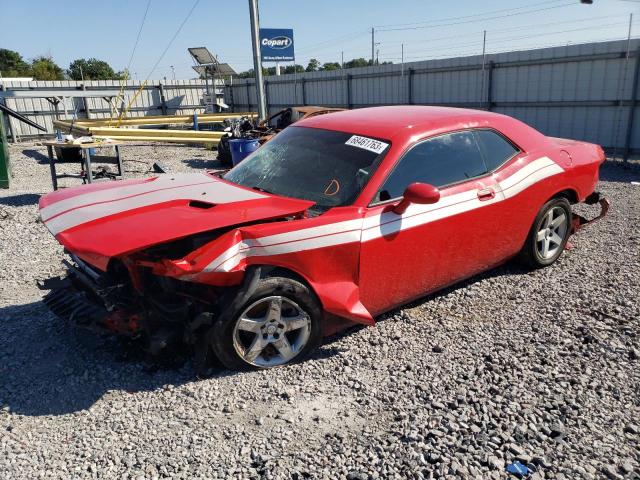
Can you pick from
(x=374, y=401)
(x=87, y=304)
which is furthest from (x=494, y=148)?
(x=87, y=304)

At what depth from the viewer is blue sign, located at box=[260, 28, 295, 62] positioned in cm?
2503

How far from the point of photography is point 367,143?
151 inches

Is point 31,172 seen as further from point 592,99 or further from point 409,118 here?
point 592,99

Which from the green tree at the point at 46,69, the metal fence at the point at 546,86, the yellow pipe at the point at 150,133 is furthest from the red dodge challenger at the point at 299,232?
the green tree at the point at 46,69

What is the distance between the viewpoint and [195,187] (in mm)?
3785

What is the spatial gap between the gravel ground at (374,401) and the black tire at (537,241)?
1.41 feet

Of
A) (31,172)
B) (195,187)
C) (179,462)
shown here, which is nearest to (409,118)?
(195,187)

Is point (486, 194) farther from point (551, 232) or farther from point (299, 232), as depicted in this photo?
point (299, 232)

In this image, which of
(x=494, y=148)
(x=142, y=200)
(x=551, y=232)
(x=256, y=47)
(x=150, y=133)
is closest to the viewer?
(x=142, y=200)

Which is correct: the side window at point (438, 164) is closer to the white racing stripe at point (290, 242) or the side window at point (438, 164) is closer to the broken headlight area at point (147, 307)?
the white racing stripe at point (290, 242)

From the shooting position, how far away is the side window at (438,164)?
3658mm

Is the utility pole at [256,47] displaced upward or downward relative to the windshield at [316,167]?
upward

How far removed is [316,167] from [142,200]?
128 cm

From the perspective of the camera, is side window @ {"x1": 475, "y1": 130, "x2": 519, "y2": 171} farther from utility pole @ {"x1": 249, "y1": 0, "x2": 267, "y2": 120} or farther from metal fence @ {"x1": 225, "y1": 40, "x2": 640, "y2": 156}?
utility pole @ {"x1": 249, "y1": 0, "x2": 267, "y2": 120}
